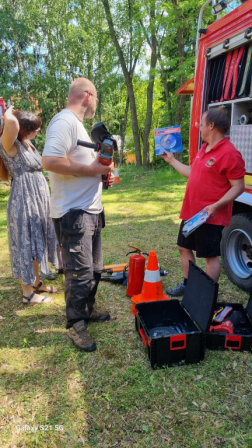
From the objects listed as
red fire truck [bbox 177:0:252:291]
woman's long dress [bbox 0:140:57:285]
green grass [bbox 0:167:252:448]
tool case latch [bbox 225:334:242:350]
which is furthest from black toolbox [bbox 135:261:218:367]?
woman's long dress [bbox 0:140:57:285]

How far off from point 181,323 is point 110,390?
3.14ft

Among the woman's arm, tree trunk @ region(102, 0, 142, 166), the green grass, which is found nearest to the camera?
the green grass

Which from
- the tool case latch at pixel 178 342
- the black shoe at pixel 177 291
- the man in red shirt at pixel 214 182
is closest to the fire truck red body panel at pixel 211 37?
the man in red shirt at pixel 214 182

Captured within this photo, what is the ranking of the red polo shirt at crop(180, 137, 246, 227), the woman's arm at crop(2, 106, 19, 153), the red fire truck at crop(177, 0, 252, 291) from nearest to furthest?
1. the red polo shirt at crop(180, 137, 246, 227)
2. the woman's arm at crop(2, 106, 19, 153)
3. the red fire truck at crop(177, 0, 252, 291)

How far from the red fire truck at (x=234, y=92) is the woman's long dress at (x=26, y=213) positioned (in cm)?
207

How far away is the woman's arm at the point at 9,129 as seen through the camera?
2.76 metres

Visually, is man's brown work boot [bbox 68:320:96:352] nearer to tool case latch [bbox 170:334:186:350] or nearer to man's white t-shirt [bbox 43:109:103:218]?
tool case latch [bbox 170:334:186:350]

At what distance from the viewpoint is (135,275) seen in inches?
141

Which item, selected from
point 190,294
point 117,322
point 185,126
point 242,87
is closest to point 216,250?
point 190,294

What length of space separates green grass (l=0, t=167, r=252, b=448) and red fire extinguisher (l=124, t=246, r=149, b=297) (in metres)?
0.18

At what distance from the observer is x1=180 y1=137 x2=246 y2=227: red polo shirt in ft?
8.68

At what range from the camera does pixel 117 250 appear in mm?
5184

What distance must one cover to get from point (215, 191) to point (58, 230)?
1.40 meters

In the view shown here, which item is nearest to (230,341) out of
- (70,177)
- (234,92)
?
(70,177)
